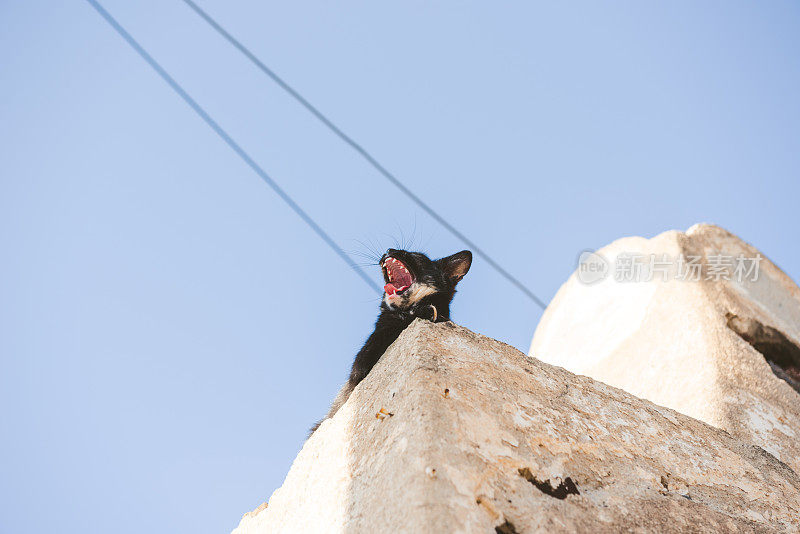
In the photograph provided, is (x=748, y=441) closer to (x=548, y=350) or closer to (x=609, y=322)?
(x=609, y=322)

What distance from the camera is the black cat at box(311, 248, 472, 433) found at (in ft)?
9.43

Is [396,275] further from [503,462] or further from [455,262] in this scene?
[503,462]

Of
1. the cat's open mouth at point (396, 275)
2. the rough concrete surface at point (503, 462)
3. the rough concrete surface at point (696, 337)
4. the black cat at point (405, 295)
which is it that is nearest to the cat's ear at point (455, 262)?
the black cat at point (405, 295)

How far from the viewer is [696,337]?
3471mm

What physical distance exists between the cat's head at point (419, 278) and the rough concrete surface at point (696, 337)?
1.11 meters

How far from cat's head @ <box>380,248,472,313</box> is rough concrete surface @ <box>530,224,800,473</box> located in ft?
3.65

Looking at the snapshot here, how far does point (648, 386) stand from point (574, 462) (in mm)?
1915

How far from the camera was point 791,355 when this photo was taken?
4.00 meters

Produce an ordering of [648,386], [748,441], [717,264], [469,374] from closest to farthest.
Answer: [469,374]
[748,441]
[648,386]
[717,264]

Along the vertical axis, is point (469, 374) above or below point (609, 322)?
below

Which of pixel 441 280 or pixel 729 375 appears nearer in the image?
pixel 729 375

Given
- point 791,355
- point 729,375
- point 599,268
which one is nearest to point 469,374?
point 729,375

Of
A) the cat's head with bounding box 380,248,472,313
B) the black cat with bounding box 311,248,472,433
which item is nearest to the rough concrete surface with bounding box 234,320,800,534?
the black cat with bounding box 311,248,472,433

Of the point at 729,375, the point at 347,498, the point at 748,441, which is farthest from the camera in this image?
the point at 729,375
